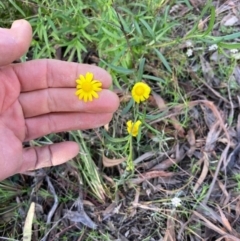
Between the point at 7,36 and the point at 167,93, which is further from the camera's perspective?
the point at 167,93

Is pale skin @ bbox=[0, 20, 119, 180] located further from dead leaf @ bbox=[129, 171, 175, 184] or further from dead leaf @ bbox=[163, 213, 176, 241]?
dead leaf @ bbox=[163, 213, 176, 241]

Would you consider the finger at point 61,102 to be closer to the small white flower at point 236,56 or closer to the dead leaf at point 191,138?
the dead leaf at point 191,138

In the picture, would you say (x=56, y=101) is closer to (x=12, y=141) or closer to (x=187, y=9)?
(x=12, y=141)

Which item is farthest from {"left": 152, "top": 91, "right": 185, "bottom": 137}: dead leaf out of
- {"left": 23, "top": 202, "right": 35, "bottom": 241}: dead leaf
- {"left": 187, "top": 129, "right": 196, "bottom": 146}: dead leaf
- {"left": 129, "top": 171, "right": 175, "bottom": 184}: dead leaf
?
{"left": 23, "top": 202, "right": 35, "bottom": 241}: dead leaf

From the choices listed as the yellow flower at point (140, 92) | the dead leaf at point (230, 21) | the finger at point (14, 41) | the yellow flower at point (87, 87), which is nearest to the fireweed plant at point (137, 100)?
the yellow flower at point (140, 92)

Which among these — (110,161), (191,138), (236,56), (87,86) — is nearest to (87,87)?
(87,86)

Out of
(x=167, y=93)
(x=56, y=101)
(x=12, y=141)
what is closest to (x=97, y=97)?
(x=56, y=101)
